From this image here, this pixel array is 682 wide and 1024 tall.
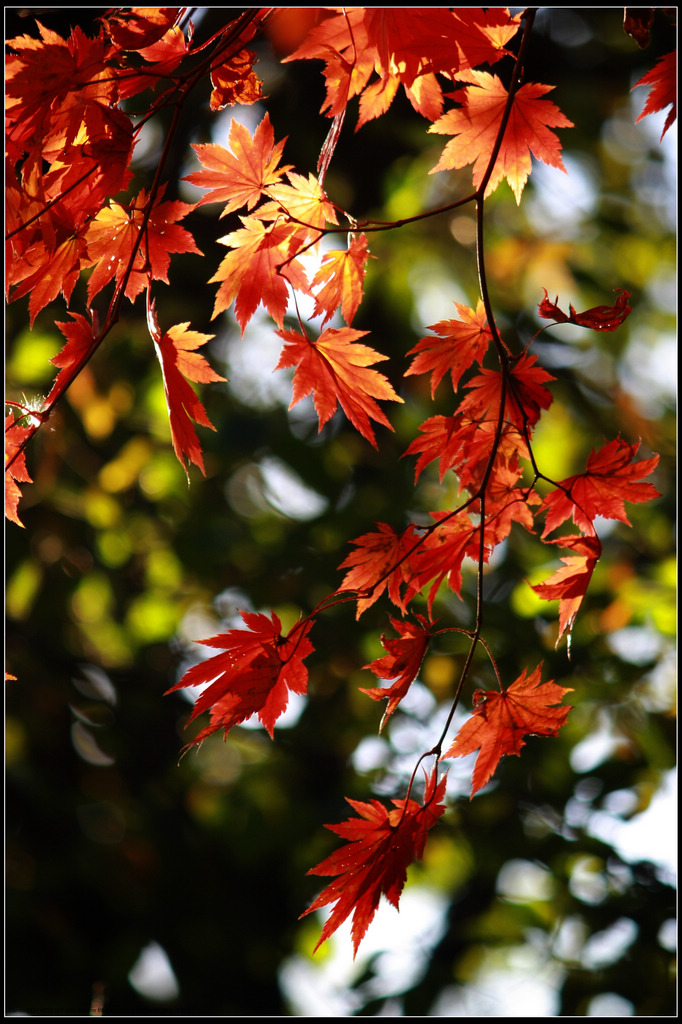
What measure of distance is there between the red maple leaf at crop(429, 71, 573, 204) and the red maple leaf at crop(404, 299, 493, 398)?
0.14m

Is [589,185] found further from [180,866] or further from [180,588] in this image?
[180,866]

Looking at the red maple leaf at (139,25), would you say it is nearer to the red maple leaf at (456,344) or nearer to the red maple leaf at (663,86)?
the red maple leaf at (456,344)

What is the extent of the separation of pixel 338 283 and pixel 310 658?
56.4 inches

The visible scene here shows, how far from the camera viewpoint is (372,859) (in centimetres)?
75

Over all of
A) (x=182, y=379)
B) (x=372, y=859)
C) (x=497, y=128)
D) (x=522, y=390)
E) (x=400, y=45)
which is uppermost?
(x=400, y=45)

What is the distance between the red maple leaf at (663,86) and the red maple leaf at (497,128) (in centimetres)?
14

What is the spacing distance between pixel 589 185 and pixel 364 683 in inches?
74.5

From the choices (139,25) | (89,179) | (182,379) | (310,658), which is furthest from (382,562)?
(310,658)

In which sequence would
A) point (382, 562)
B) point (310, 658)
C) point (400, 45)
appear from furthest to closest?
1. point (310, 658)
2. point (382, 562)
3. point (400, 45)

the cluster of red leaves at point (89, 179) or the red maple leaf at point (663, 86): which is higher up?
the cluster of red leaves at point (89, 179)

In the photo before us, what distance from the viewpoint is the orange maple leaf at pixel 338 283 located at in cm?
81

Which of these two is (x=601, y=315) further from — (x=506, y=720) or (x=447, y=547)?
(x=506, y=720)

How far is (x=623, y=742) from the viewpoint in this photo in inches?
83.9

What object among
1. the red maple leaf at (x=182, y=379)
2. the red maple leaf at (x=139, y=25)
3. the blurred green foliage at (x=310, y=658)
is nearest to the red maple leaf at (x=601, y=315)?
the red maple leaf at (x=182, y=379)
